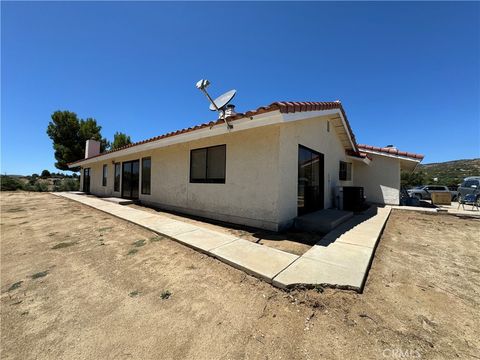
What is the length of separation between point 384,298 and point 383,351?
3.26 feet

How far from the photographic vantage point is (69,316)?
7.25ft

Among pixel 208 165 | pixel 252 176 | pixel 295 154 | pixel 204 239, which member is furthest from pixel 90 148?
pixel 295 154

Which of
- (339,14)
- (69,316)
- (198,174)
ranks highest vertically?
(339,14)

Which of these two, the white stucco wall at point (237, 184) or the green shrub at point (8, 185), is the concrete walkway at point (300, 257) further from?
the green shrub at point (8, 185)

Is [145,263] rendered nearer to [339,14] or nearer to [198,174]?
[198,174]

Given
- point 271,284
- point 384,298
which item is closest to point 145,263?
point 271,284

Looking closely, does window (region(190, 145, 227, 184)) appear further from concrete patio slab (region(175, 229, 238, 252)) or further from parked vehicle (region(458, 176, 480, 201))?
parked vehicle (region(458, 176, 480, 201))

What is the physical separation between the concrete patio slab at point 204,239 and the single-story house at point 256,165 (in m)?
1.29

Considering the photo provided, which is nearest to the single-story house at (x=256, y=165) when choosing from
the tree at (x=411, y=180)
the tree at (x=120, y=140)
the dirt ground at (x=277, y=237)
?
the dirt ground at (x=277, y=237)

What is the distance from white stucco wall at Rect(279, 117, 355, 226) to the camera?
5314 mm

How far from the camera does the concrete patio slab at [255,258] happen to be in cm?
303

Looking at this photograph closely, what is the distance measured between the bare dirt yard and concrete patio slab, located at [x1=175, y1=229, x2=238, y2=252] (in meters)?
0.25

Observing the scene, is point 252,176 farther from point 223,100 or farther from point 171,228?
point 171,228

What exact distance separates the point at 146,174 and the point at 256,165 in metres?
7.01
